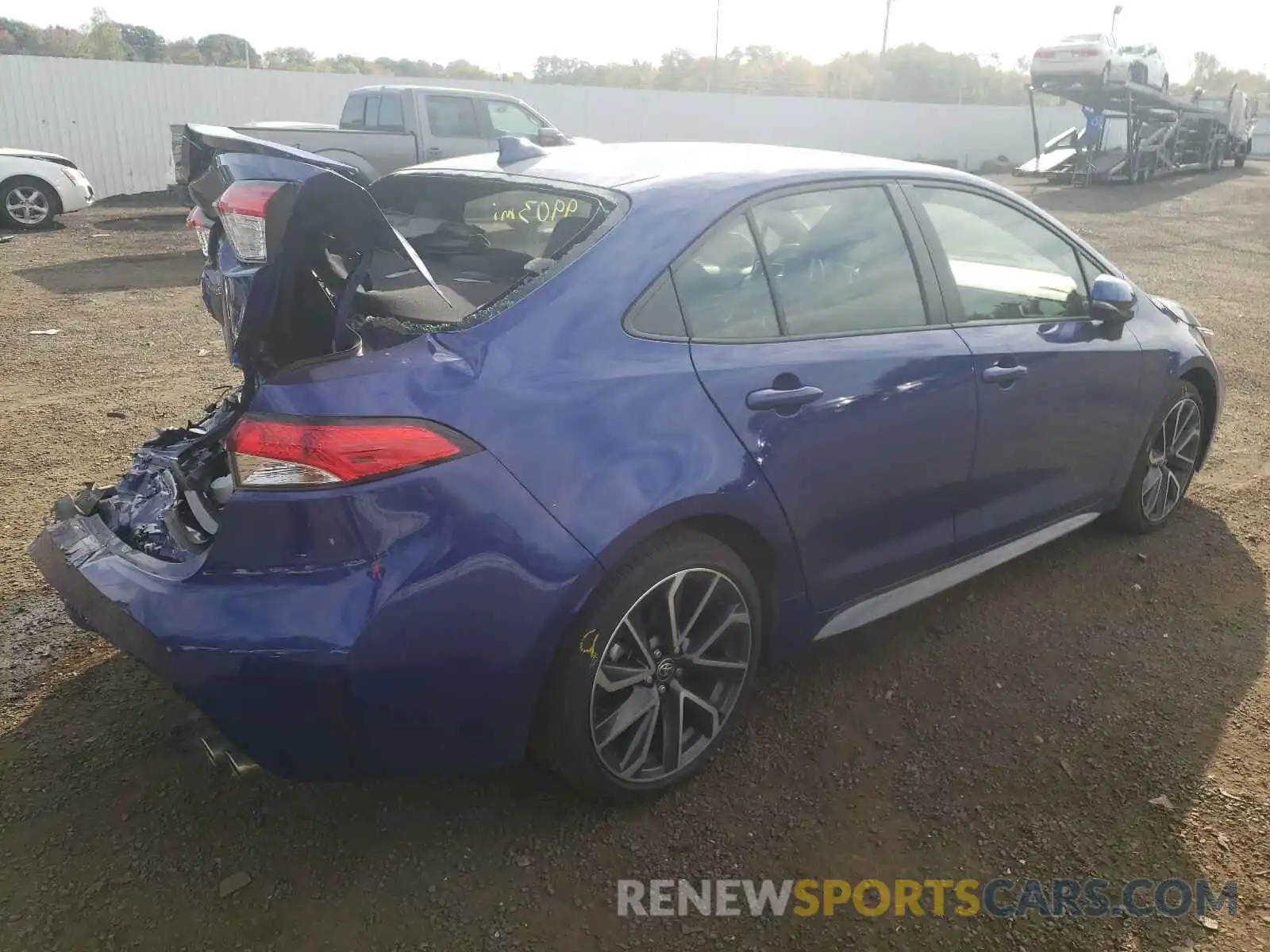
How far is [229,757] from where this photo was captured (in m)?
2.21

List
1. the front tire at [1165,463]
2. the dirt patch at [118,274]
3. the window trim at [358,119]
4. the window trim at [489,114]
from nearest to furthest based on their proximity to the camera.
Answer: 1. the front tire at [1165,463]
2. the dirt patch at [118,274]
3. the window trim at [489,114]
4. the window trim at [358,119]

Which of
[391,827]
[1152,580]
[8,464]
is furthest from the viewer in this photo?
[8,464]

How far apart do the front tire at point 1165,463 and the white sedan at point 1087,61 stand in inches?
671

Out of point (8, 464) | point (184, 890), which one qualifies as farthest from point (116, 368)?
point (184, 890)

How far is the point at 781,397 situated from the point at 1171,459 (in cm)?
261

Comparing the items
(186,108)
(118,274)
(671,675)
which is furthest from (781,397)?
(186,108)

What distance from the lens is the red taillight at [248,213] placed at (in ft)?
7.54

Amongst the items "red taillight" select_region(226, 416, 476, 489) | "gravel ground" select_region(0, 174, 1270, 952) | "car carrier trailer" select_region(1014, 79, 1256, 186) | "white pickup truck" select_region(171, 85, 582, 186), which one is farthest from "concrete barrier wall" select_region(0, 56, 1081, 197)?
"red taillight" select_region(226, 416, 476, 489)

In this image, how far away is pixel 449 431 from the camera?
6.98 ft

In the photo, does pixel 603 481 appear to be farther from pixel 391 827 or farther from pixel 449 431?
pixel 391 827

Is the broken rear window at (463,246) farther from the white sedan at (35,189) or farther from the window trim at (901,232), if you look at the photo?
the white sedan at (35,189)

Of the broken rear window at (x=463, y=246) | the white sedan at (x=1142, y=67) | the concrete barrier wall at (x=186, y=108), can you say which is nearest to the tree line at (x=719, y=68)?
the concrete barrier wall at (x=186, y=108)

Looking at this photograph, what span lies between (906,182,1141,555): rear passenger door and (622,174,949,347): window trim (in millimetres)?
59

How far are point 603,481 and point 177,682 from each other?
3.37 feet
